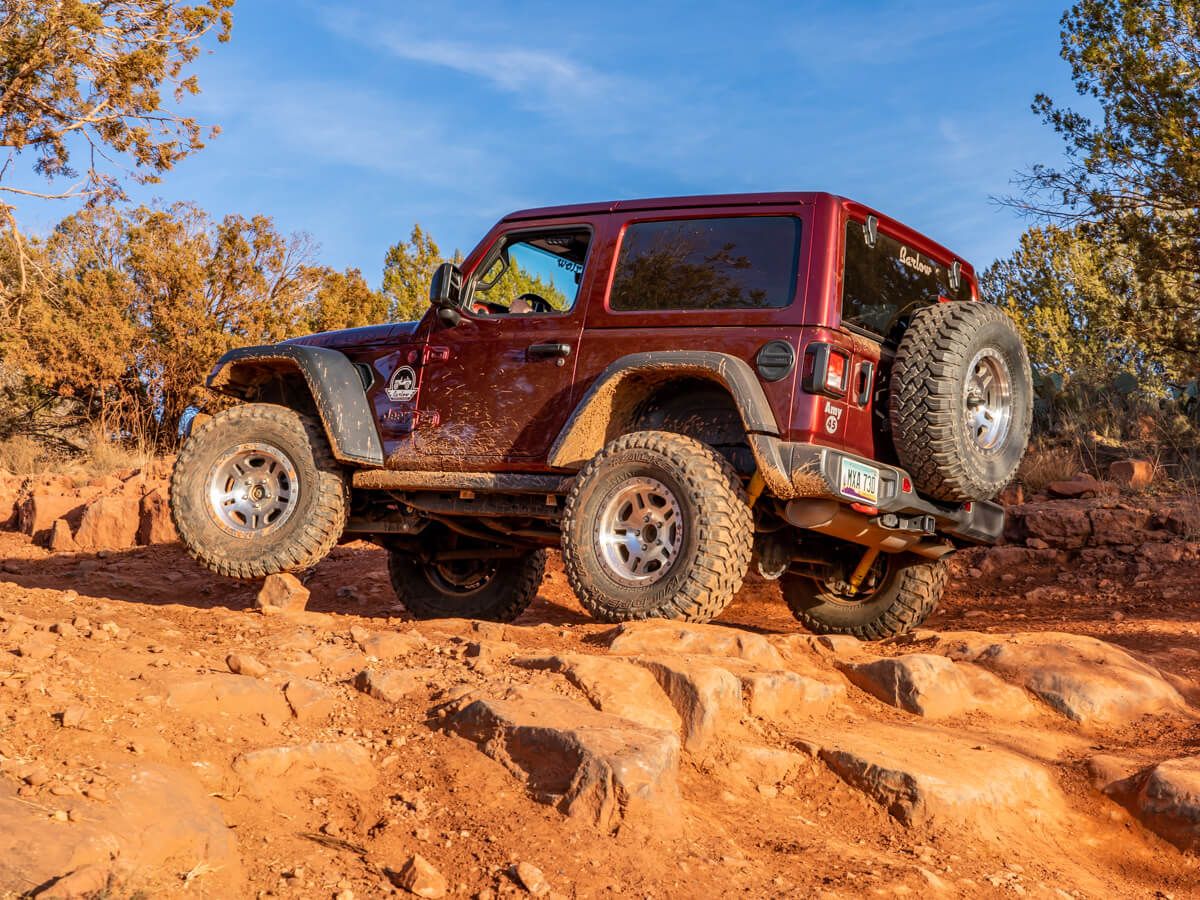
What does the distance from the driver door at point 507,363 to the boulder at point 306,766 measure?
2613mm

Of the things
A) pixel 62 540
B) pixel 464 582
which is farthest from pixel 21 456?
pixel 464 582

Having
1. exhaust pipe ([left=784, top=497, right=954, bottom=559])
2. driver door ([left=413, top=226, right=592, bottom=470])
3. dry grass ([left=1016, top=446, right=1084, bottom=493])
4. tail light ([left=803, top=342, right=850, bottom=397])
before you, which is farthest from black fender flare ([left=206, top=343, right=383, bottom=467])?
dry grass ([left=1016, top=446, right=1084, bottom=493])

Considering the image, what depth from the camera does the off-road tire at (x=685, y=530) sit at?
16.5 feet

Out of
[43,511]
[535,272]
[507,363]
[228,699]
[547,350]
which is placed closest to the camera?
[228,699]

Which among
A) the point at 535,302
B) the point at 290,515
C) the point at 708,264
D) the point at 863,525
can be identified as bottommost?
the point at 290,515

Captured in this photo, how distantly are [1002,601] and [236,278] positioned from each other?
13.6 metres

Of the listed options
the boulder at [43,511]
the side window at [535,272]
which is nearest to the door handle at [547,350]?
the side window at [535,272]

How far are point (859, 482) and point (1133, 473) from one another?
20.5 feet

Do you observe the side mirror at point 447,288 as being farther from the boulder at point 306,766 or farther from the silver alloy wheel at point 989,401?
the boulder at point 306,766

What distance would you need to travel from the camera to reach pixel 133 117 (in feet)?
55.5

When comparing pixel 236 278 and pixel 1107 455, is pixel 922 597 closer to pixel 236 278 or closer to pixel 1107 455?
pixel 1107 455

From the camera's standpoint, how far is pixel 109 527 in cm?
1095

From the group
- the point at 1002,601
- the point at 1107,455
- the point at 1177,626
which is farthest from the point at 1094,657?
the point at 1107,455

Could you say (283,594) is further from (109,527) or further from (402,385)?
(109,527)
